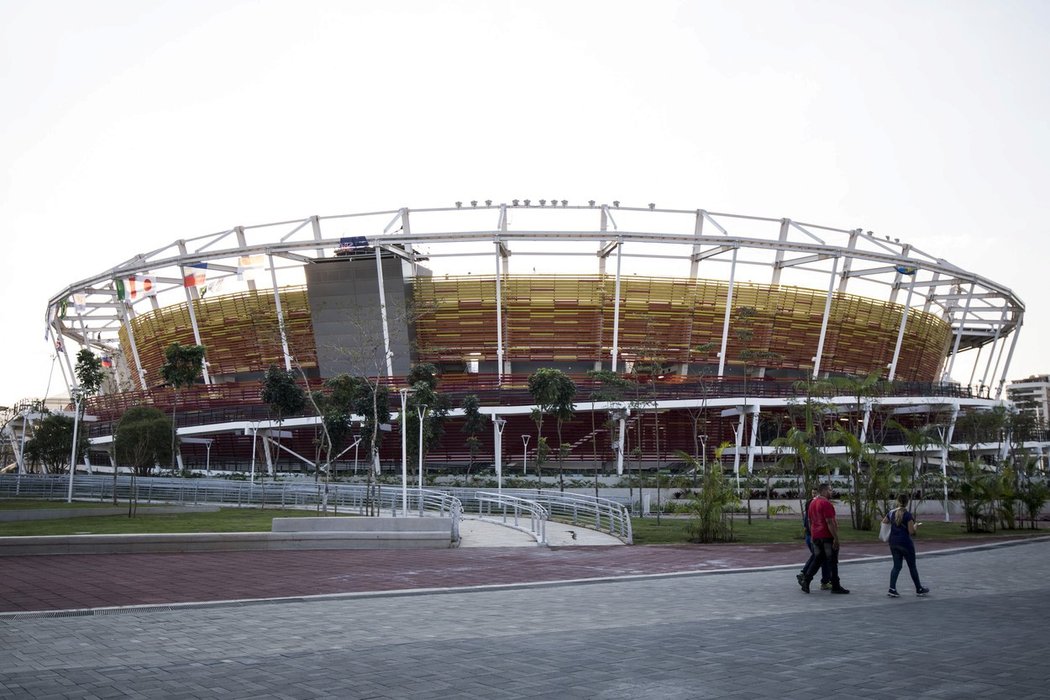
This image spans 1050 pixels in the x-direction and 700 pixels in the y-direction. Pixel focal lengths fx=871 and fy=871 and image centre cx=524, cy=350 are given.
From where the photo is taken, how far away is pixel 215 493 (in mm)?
44750

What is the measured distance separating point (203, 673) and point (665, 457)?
57558 millimetres

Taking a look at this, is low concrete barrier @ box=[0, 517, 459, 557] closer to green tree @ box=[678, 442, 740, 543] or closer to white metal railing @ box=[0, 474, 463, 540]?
green tree @ box=[678, 442, 740, 543]

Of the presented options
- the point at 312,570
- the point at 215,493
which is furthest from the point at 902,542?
the point at 215,493

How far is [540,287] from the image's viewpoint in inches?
2532

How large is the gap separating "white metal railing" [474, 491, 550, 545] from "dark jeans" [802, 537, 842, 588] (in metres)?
9.70

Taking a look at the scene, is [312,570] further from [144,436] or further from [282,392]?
[144,436]

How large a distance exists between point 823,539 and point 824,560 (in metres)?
0.34

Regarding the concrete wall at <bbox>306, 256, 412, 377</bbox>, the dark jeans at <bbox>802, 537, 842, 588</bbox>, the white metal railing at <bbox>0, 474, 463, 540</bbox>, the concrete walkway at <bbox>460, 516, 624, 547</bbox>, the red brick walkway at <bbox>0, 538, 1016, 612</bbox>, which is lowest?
the white metal railing at <bbox>0, 474, 463, 540</bbox>

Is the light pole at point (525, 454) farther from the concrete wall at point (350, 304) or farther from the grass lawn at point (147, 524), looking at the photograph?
the grass lawn at point (147, 524)

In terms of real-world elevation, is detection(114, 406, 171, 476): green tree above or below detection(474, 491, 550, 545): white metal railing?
above

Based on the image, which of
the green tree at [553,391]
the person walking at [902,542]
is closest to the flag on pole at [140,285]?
the green tree at [553,391]

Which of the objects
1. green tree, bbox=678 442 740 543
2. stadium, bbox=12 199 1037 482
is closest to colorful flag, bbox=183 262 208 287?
stadium, bbox=12 199 1037 482

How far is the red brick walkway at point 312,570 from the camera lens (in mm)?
12961

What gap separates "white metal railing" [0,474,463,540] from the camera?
38.2m
